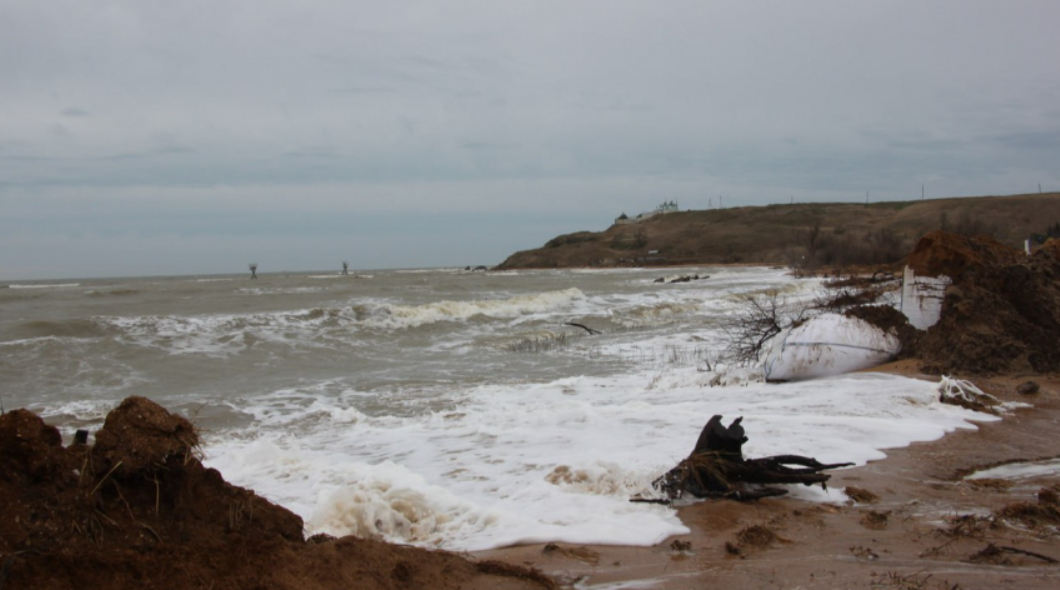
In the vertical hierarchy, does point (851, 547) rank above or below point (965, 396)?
below

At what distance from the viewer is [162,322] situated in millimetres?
21906

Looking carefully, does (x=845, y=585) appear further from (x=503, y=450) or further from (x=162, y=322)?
(x=162, y=322)

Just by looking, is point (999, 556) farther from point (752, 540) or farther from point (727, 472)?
point (727, 472)

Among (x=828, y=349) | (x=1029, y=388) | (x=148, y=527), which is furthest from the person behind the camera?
(x=828, y=349)

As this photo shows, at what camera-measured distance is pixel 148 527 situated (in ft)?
9.52

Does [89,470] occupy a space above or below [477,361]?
above

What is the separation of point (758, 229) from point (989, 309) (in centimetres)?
10643

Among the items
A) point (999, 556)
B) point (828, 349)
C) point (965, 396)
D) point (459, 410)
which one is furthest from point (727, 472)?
point (828, 349)

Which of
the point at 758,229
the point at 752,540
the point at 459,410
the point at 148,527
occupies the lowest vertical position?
the point at 459,410

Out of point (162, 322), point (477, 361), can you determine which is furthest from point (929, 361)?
point (162, 322)

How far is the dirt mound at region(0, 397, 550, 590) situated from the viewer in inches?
104

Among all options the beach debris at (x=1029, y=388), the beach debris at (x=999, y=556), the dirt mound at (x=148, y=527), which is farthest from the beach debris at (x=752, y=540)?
the beach debris at (x=1029, y=388)

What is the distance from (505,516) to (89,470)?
97.6 inches

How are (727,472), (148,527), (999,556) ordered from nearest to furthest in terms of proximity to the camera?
(148,527) < (999,556) < (727,472)
